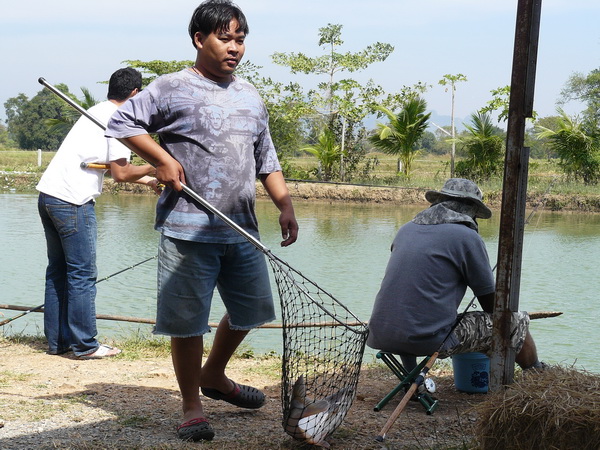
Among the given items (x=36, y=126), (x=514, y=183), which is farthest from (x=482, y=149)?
(x=36, y=126)

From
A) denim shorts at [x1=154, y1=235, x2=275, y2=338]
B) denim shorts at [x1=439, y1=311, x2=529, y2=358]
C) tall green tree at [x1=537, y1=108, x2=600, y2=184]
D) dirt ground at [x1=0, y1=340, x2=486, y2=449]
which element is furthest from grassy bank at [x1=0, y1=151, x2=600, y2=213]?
denim shorts at [x1=154, y1=235, x2=275, y2=338]

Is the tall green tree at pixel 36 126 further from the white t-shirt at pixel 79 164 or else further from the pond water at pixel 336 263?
the white t-shirt at pixel 79 164

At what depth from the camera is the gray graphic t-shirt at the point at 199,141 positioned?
289cm

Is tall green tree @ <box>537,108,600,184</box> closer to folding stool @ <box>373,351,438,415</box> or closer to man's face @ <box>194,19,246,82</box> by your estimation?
folding stool @ <box>373,351,438,415</box>

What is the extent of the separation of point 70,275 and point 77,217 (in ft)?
1.04

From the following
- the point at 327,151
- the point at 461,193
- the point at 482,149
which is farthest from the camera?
the point at 327,151

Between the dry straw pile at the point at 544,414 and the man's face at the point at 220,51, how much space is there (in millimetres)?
1440

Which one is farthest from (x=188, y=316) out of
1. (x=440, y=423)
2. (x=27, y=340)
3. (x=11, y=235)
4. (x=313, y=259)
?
(x=11, y=235)

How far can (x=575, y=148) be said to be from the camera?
21.0 meters

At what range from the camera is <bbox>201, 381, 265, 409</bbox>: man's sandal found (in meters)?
3.31

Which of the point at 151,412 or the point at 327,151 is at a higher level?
the point at 327,151

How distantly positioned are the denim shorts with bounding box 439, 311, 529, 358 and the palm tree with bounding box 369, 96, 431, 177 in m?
18.8

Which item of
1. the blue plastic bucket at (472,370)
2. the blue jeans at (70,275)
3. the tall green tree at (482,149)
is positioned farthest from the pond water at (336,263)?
the tall green tree at (482,149)

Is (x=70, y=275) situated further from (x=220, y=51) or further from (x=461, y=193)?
(x=461, y=193)
